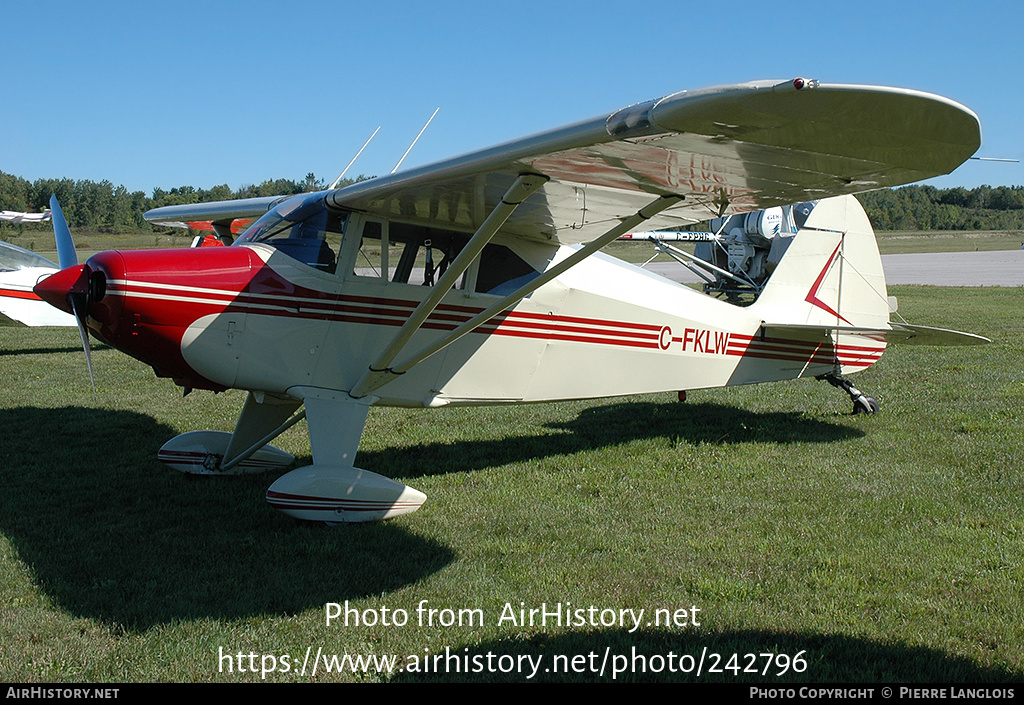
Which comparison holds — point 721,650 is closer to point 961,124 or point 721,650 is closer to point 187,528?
point 961,124

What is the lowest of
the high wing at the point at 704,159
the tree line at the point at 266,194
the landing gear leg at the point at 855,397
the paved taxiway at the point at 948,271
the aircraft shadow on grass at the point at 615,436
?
the aircraft shadow on grass at the point at 615,436

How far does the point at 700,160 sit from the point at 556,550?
2.38 meters

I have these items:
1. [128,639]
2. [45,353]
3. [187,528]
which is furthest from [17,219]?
[128,639]

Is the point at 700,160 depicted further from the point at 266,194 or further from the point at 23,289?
the point at 266,194

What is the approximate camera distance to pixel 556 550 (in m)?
4.44

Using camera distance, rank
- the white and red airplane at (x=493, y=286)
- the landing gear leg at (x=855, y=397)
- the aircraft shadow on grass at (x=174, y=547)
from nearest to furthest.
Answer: the white and red airplane at (x=493, y=286) → the aircraft shadow on grass at (x=174, y=547) → the landing gear leg at (x=855, y=397)

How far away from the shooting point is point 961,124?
8.98ft

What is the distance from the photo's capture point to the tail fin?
749 cm

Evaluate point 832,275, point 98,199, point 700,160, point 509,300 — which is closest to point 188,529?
point 509,300

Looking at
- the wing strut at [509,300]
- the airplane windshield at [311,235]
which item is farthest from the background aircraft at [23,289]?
the wing strut at [509,300]

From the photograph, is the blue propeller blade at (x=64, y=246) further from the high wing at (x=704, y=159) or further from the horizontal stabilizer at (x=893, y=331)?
the horizontal stabilizer at (x=893, y=331)

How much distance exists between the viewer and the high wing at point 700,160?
263 cm

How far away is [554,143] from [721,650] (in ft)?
7.98

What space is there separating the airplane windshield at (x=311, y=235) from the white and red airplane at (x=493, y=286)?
14 mm
